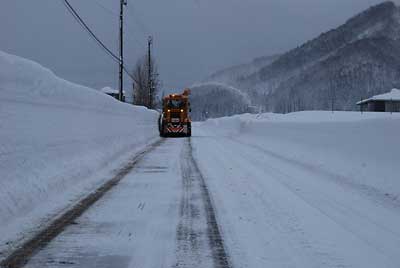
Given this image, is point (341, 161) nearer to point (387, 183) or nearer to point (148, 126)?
point (387, 183)

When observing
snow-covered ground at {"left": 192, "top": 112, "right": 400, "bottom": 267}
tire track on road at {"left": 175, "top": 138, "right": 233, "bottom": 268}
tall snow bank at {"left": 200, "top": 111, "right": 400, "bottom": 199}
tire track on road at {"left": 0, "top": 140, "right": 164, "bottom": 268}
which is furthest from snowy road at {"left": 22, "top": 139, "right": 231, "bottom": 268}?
tall snow bank at {"left": 200, "top": 111, "right": 400, "bottom": 199}

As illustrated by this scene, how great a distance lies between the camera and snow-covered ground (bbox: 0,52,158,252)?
670 cm

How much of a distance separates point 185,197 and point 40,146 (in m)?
2.84

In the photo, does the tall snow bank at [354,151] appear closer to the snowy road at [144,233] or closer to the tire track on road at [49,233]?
the snowy road at [144,233]

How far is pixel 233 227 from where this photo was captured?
6.12m

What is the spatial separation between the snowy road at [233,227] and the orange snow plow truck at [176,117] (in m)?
25.2

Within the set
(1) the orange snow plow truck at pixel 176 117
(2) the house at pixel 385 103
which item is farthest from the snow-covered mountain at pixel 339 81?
(1) the orange snow plow truck at pixel 176 117

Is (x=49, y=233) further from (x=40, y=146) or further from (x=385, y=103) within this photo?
(x=385, y=103)

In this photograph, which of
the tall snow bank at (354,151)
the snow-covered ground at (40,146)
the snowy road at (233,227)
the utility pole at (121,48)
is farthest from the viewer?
the utility pole at (121,48)

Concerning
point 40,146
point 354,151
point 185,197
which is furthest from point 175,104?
point 185,197

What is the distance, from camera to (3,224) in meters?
6.05

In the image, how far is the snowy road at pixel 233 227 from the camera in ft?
15.9

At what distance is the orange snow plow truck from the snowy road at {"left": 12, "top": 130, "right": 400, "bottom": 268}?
82.8ft

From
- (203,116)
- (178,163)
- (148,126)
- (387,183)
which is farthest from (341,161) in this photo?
(203,116)
